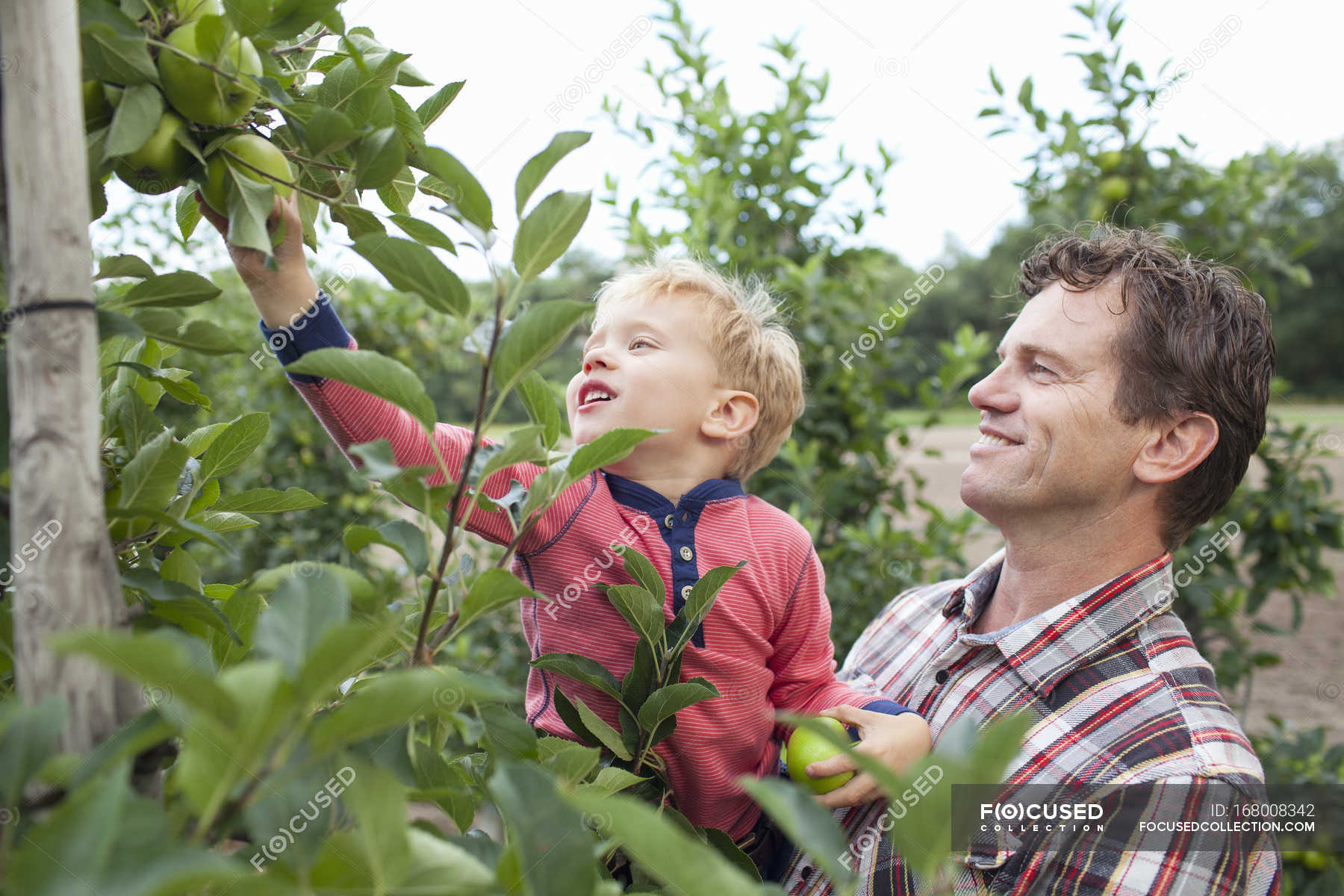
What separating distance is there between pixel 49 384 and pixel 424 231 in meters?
0.33

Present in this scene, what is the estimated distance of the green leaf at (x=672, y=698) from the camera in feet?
3.27

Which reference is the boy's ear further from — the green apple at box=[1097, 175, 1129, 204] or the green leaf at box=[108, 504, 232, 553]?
the green apple at box=[1097, 175, 1129, 204]

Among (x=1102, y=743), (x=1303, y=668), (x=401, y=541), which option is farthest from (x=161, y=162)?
(x=1303, y=668)

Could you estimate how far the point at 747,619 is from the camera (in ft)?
4.58

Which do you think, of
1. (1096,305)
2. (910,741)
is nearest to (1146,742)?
(910,741)

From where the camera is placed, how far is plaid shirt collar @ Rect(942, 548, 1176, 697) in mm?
1425

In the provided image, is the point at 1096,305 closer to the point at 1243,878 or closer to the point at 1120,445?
the point at 1120,445

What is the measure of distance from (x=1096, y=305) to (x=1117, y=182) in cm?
142

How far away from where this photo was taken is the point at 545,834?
1.73 ft

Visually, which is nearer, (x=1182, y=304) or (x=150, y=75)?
(x=150, y=75)

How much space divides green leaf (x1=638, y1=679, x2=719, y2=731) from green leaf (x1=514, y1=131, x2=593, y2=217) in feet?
1.83

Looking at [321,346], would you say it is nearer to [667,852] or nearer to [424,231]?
[424,231]

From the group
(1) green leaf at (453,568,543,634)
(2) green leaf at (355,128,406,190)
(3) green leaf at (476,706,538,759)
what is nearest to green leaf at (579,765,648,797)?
(3) green leaf at (476,706,538,759)

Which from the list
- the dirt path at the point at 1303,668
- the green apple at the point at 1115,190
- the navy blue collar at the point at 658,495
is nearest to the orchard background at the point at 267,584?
the navy blue collar at the point at 658,495
